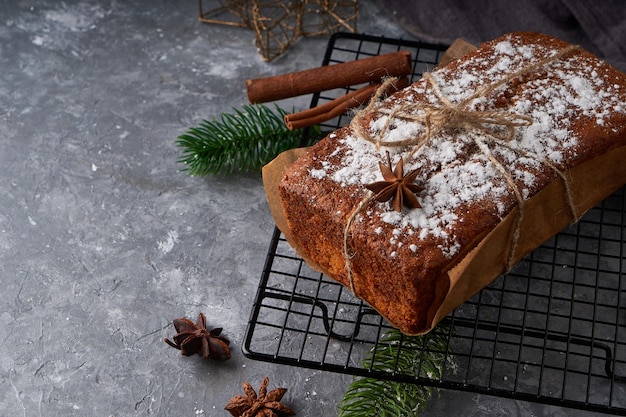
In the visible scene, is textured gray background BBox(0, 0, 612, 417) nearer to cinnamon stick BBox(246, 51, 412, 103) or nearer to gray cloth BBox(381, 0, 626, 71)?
gray cloth BBox(381, 0, 626, 71)

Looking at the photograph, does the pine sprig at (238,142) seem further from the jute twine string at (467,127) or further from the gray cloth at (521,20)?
the gray cloth at (521,20)

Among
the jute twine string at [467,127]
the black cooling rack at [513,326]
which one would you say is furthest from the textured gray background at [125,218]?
the jute twine string at [467,127]

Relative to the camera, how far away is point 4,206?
264cm

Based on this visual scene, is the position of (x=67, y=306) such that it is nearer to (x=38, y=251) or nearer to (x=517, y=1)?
(x=38, y=251)

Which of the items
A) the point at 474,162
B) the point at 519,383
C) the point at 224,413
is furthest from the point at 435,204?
the point at 224,413

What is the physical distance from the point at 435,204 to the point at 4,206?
141 centimetres

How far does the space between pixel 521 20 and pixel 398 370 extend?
1396 mm

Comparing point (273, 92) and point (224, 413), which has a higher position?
point (273, 92)

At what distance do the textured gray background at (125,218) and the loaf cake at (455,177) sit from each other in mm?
362

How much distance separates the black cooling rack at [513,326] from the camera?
2.08 m

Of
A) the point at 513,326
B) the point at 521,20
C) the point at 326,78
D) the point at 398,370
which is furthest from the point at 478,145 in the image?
the point at 521,20

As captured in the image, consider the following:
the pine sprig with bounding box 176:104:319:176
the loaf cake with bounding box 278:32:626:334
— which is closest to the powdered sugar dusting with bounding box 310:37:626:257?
the loaf cake with bounding box 278:32:626:334

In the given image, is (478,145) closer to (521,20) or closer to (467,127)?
(467,127)

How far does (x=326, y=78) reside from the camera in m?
2.56
